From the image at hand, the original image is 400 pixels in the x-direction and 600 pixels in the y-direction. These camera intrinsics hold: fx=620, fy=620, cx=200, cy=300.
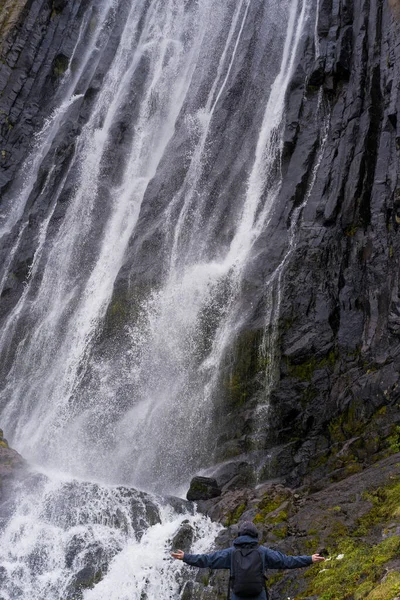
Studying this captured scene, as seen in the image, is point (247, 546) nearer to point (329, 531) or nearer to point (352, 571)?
point (352, 571)

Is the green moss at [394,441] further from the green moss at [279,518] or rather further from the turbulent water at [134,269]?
the turbulent water at [134,269]

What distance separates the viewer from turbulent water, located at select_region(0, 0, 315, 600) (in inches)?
547

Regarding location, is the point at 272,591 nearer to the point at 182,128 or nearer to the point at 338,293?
the point at 338,293

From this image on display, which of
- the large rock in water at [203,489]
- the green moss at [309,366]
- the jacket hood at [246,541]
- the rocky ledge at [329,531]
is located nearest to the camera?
the jacket hood at [246,541]

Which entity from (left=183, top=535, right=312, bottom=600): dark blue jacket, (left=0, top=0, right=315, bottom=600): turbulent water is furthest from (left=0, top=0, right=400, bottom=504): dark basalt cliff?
(left=183, top=535, right=312, bottom=600): dark blue jacket

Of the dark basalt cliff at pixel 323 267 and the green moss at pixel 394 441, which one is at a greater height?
the dark basalt cliff at pixel 323 267

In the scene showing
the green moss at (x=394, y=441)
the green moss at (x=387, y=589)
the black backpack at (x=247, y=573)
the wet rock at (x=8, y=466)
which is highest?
the green moss at (x=394, y=441)

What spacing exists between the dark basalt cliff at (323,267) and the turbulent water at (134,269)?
44 cm

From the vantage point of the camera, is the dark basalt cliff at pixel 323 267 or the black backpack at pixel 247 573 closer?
the black backpack at pixel 247 573

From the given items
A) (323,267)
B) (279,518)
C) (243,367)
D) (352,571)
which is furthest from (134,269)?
(352,571)

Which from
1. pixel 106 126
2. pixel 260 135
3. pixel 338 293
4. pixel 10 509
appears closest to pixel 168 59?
pixel 106 126

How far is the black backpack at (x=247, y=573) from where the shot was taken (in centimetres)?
679

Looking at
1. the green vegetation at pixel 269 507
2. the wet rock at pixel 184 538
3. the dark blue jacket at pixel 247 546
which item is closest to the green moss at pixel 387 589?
the dark blue jacket at pixel 247 546

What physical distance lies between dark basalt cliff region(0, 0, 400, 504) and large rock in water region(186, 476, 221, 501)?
0.87 m
